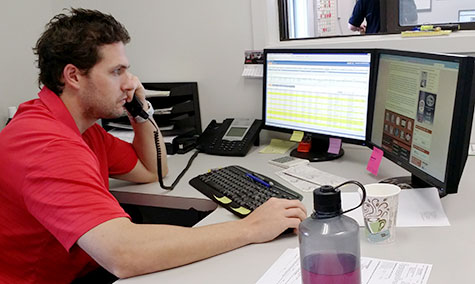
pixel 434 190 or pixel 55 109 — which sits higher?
pixel 55 109

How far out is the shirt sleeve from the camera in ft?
3.66

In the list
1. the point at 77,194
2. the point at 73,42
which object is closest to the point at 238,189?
the point at 77,194

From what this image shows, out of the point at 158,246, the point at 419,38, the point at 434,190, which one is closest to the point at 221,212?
the point at 158,246

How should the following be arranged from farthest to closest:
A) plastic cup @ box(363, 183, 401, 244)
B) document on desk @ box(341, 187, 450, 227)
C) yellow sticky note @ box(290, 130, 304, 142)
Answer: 1. yellow sticky note @ box(290, 130, 304, 142)
2. document on desk @ box(341, 187, 450, 227)
3. plastic cup @ box(363, 183, 401, 244)

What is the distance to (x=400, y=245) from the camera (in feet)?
3.68

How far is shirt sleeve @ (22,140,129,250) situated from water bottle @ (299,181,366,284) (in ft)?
1.68

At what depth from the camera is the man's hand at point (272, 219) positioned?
1189 mm

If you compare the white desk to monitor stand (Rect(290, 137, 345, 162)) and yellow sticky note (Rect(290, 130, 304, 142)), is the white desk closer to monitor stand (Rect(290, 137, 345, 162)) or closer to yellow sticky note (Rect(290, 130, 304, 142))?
monitor stand (Rect(290, 137, 345, 162))

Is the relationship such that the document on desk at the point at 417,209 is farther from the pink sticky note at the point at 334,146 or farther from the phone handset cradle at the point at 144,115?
the phone handset cradle at the point at 144,115

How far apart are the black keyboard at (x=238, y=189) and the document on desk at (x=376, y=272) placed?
0.30 m

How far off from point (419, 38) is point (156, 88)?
122cm

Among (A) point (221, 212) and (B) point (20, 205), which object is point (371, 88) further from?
(B) point (20, 205)

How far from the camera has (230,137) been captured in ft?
6.94

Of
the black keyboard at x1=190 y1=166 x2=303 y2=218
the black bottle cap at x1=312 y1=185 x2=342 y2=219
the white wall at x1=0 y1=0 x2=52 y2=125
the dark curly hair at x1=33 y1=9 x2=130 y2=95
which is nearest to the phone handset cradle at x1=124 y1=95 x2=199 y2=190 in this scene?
the black keyboard at x1=190 y1=166 x2=303 y2=218
